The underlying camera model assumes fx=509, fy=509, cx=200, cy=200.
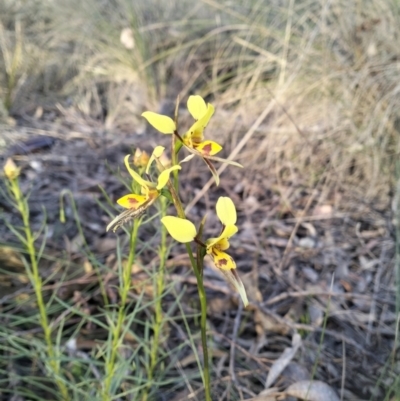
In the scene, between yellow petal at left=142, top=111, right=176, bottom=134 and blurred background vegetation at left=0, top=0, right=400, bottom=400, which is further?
blurred background vegetation at left=0, top=0, right=400, bottom=400

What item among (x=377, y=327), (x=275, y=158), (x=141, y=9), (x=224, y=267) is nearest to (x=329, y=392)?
(x=377, y=327)

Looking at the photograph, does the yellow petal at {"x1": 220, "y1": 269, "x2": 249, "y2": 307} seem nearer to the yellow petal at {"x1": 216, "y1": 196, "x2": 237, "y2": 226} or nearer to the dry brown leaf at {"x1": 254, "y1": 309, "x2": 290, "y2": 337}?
the yellow petal at {"x1": 216, "y1": 196, "x2": 237, "y2": 226}

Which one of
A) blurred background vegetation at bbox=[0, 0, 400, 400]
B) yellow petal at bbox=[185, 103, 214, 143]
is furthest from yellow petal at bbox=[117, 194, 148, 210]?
blurred background vegetation at bbox=[0, 0, 400, 400]

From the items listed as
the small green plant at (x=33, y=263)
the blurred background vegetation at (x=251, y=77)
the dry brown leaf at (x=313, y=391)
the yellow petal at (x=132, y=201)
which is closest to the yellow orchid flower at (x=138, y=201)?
the yellow petal at (x=132, y=201)

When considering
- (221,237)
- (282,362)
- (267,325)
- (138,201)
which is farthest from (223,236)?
(267,325)

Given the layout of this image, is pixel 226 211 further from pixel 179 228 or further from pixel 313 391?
pixel 313 391

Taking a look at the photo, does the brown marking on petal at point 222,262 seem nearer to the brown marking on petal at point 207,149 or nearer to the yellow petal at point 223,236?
the yellow petal at point 223,236
